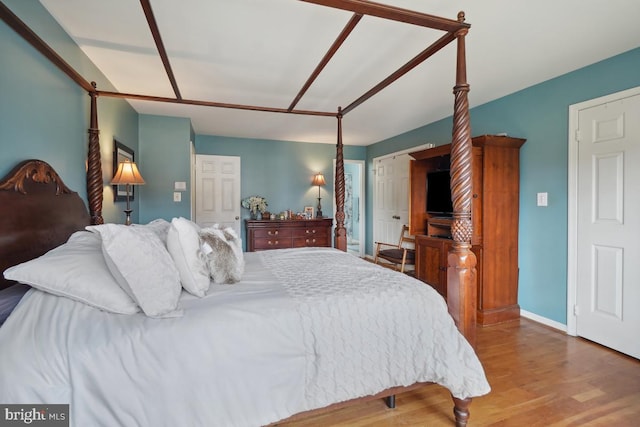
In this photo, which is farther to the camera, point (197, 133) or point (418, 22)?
point (197, 133)

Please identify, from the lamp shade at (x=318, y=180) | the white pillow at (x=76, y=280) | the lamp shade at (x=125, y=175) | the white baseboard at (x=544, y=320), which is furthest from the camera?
the lamp shade at (x=318, y=180)

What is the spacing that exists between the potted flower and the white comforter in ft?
12.0

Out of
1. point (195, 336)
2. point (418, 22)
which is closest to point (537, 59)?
point (418, 22)

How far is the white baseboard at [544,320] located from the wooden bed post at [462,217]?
194 centimetres

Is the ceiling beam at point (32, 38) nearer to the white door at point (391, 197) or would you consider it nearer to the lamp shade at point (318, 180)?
the lamp shade at point (318, 180)

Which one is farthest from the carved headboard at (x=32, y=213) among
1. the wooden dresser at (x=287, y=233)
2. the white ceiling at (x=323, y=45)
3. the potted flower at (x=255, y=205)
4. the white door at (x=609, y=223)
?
the white door at (x=609, y=223)

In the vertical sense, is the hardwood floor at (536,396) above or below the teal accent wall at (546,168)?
below

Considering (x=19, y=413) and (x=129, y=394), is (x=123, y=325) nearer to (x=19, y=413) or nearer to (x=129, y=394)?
(x=129, y=394)

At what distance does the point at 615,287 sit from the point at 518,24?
2.23m

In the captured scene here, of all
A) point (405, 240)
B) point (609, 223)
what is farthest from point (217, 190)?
point (609, 223)

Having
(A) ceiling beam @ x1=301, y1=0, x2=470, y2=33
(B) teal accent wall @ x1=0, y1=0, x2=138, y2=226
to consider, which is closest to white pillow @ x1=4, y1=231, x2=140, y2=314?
(B) teal accent wall @ x1=0, y1=0, x2=138, y2=226

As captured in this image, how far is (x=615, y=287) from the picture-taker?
97.5 inches

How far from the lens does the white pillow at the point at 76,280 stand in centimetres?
115

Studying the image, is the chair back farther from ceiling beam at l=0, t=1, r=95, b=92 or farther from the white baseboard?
ceiling beam at l=0, t=1, r=95, b=92
